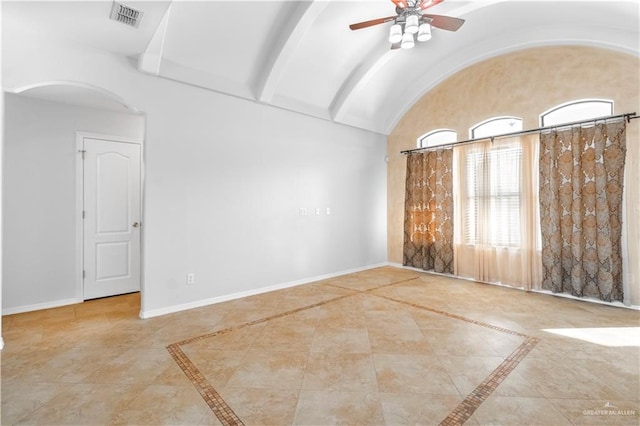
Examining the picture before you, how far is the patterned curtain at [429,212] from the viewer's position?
5.29 meters

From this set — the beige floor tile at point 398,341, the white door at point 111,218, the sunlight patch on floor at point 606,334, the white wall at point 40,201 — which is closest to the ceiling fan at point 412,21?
the beige floor tile at point 398,341

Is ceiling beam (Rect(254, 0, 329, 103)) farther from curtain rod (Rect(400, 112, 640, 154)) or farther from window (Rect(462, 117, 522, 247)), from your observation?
window (Rect(462, 117, 522, 247))

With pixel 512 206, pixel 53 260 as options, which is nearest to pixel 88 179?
pixel 53 260

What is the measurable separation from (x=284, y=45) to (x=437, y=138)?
11.2 ft

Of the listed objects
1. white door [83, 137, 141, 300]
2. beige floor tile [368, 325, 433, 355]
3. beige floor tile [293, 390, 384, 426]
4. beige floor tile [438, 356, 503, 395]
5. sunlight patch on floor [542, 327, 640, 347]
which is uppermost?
white door [83, 137, 141, 300]

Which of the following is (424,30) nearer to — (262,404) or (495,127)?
(495,127)

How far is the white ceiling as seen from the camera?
2871 millimetres

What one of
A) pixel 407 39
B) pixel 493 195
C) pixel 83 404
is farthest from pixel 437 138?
pixel 83 404

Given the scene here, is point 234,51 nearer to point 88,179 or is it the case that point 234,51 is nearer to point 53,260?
point 88,179

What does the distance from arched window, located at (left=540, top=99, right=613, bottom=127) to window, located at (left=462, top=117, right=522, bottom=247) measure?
14.3 inches

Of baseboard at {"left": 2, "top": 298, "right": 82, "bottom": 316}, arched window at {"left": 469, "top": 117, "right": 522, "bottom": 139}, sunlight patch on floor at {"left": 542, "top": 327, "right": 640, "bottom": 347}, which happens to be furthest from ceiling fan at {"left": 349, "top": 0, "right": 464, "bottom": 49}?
baseboard at {"left": 2, "top": 298, "right": 82, "bottom": 316}

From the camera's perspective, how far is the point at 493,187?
472 centimetres

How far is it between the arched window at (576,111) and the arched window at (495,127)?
1.15 feet

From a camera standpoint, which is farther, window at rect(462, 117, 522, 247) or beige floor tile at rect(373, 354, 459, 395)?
window at rect(462, 117, 522, 247)
